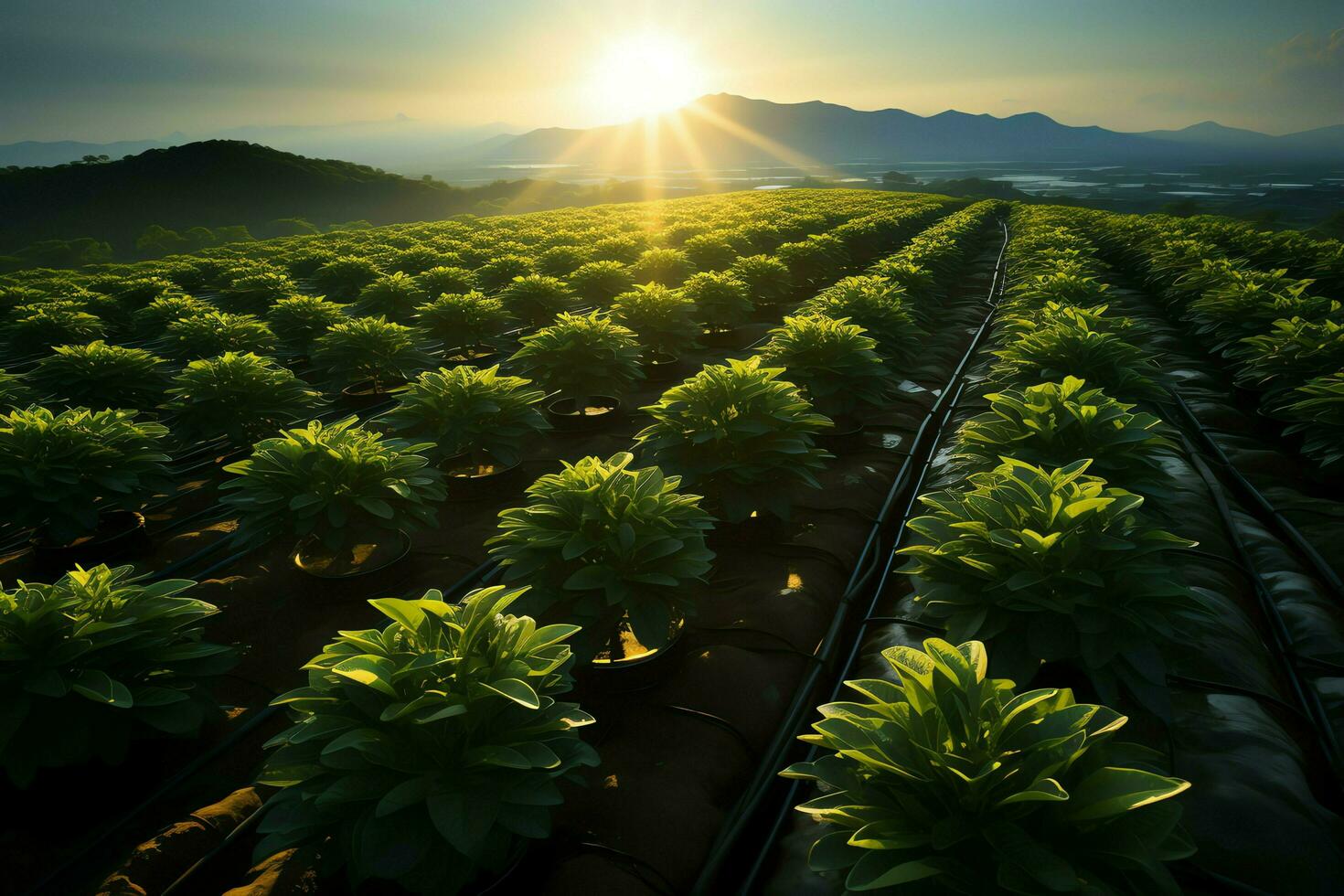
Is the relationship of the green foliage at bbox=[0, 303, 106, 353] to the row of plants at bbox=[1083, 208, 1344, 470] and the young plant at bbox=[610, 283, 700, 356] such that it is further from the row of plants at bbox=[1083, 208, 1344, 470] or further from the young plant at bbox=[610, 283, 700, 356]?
the row of plants at bbox=[1083, 208, 1344, 470]

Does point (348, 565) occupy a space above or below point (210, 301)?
below

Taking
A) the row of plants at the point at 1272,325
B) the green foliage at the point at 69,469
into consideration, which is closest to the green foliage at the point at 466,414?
the green foliage at the point at 69,469

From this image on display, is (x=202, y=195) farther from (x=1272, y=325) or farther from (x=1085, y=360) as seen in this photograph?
(x=1272, y=325)

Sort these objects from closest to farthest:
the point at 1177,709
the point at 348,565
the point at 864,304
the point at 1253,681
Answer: the point at 1177,709
the point at 1253,681
the point at 348,565
the point at 864,304

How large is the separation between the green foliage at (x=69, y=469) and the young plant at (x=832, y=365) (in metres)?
4.85

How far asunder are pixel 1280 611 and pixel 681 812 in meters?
3.63

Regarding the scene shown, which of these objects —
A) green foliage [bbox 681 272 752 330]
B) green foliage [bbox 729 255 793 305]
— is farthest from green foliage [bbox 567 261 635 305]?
green foliage [bbox 729 255 793 305]

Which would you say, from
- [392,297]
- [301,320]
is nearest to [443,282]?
[392,297]

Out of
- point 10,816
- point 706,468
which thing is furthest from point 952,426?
point 10,816

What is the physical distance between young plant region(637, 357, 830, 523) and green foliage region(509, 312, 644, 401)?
1.79 meters

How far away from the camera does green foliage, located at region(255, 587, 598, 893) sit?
1.73 metres

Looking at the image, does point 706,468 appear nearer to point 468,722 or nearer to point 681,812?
point 681,812

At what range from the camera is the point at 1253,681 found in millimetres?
2848

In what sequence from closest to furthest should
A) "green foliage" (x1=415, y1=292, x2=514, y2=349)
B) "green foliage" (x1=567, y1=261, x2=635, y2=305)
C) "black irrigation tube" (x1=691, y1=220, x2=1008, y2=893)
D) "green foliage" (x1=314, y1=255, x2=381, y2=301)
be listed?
1. "black irrigation tube" (x1=691, y1=220, x2=1008, y2=893)
2. "green foliage" (x1=415, y1=292, x2=514, y2=349)
3. "green foliage" (x1=567, y1=261, x2=635, y2=305)
4. "green foliage" (x1=314, y1=255, x2=381, y2=301)
